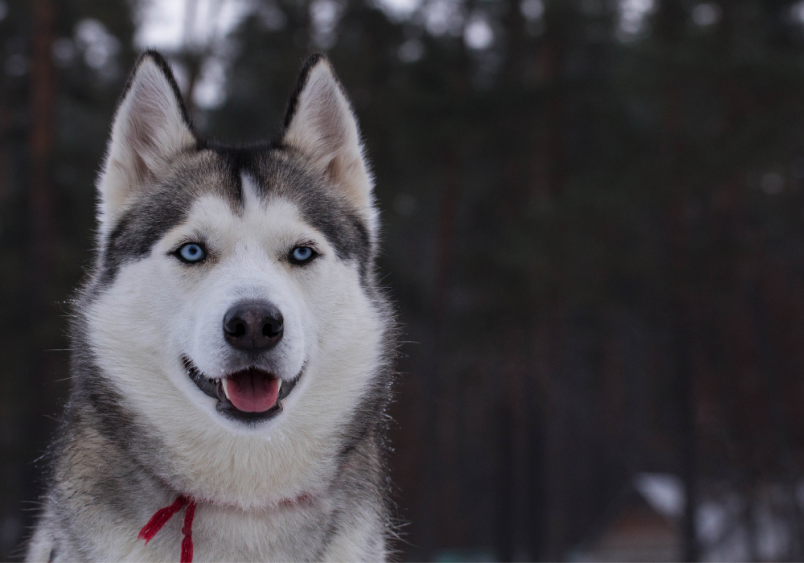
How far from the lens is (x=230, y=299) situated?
2672mm

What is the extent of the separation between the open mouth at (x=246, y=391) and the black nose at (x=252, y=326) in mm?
138

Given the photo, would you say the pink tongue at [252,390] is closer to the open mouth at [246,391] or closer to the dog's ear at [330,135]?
the open mouth at [246,391]

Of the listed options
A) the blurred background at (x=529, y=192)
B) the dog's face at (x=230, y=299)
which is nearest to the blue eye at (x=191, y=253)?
the dog's face at (x=230, y=299)

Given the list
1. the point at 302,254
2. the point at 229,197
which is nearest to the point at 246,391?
the point at 302,254

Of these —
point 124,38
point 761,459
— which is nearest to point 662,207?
point 761,459

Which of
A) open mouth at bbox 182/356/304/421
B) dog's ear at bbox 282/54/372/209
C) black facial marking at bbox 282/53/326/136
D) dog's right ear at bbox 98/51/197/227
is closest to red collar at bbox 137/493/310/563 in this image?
open mouth at bbox 182/356/304/421

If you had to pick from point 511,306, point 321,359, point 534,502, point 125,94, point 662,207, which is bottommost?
point 534,502

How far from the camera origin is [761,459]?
18297mm

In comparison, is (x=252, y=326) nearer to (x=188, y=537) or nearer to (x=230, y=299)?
(x=230, y=299)

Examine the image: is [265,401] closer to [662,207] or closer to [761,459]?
[662,207]

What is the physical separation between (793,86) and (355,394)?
15.2 meters

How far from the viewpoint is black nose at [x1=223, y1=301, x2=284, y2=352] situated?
262cm

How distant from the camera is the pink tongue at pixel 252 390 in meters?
2.69

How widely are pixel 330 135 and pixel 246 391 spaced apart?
1.53m
